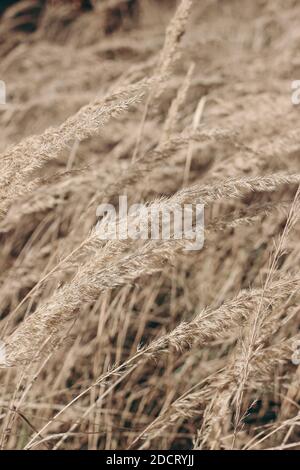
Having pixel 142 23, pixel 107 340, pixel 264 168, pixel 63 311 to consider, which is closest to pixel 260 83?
pixel 264 168

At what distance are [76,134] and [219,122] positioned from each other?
102 cm

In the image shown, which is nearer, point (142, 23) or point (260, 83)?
point (260, 83)

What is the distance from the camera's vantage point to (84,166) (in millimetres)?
1239

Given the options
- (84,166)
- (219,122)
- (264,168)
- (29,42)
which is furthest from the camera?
(29,42)

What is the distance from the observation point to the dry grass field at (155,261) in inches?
41.4

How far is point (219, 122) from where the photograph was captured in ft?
6.46

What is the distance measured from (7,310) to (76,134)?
46.0 inches

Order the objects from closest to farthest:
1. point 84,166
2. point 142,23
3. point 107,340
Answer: point 84,166 → point 107,340 → point 142,23

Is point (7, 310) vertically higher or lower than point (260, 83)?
lower

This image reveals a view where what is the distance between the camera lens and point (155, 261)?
3.57 ft

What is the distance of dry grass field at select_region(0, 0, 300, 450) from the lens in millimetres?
1053

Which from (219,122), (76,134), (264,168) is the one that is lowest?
(264,168)
